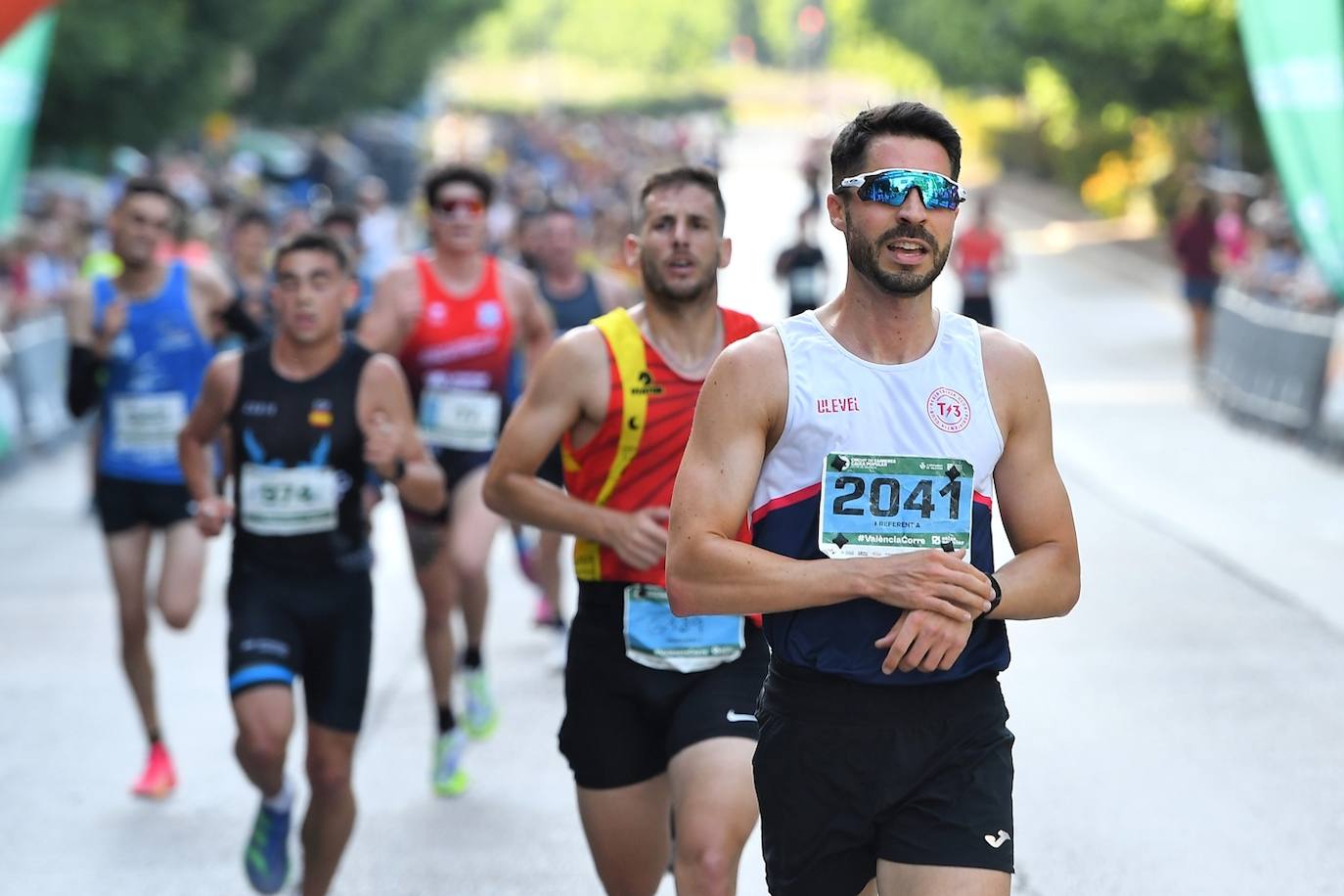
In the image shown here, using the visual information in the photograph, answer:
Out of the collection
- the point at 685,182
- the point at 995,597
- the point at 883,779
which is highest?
the point at 685,182

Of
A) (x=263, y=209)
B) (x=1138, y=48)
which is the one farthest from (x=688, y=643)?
(x=1138, y=48)

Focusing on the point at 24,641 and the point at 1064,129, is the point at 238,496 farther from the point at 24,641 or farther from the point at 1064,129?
the point at 1064,129

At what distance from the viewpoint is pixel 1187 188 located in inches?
1452

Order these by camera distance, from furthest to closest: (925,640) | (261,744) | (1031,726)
→ (1031,726)
(261,744)
(925,640)

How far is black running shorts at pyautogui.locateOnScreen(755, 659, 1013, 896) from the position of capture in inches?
151

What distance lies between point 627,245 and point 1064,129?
51.5 meters

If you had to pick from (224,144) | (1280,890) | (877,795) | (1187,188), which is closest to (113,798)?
(1280,890)

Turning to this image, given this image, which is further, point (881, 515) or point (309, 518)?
point (309, 518)

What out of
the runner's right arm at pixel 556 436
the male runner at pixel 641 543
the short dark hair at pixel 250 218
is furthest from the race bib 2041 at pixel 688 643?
the short dark hair at pixel 250 218

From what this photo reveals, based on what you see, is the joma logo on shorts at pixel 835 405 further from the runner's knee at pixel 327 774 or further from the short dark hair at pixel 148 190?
the short dark hair at pixel 148 190

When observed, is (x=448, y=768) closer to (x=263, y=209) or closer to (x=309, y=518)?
(x=309, y=518)

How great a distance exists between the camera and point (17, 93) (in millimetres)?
13812

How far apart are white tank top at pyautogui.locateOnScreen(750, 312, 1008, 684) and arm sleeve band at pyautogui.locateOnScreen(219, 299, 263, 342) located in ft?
15.4

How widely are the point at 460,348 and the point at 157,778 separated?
1.95 meters
